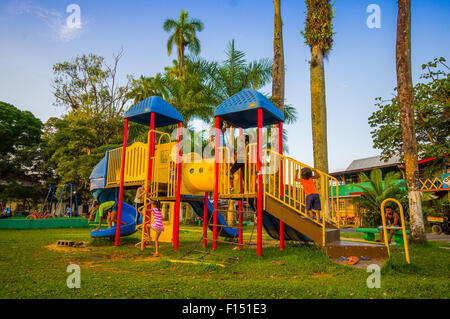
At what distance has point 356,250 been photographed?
6.81 m

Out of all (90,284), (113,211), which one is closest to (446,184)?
(113,211)

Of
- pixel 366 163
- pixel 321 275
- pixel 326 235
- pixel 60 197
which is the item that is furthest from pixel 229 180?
pixel 366 163

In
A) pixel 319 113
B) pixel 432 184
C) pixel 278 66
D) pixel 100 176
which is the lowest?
pixel 100 176

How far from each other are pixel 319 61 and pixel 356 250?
8.71 meters

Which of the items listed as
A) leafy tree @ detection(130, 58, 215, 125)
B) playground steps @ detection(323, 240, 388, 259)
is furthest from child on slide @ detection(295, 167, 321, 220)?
leafy tree @ detection(130, 58, 215, 125)

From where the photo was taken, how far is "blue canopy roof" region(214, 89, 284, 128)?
8375mm

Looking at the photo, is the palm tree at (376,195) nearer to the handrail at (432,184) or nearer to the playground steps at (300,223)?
the handrail at (432,184)

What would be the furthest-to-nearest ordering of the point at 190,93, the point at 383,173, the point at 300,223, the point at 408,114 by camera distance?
the point at 383,173 → the point at 190,93 → the point at 408,114 → the point at 300,223

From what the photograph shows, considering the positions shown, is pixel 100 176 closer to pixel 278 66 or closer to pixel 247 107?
pixel 247 107

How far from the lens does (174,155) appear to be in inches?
369

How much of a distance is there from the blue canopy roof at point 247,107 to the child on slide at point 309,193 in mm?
2077

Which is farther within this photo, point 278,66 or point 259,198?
point 278,66

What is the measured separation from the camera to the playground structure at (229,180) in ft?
24.6
